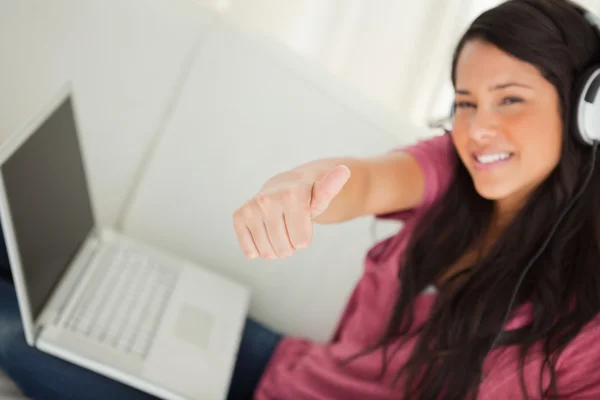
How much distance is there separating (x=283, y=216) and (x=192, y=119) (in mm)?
645

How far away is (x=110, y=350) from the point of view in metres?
0.83

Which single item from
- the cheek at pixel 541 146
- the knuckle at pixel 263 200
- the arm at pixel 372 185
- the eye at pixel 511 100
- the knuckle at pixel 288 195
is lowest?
the arm at pixel 372 185

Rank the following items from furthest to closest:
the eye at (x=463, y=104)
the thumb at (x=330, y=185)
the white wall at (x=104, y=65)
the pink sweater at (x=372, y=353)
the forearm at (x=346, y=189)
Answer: the white wall at (x=104, y=65), the pink sweater at (x=372, y=353), the eye at (x=463, y=104), the forearm at (x=346, y=189), the thumb at (x=330, y=185)

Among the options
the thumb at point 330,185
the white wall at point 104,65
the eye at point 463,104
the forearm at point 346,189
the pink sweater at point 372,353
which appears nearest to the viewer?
the thumb at point 330,185

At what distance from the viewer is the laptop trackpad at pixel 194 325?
0.93 metres

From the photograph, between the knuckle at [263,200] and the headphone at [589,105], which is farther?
the headphone at [589,105]

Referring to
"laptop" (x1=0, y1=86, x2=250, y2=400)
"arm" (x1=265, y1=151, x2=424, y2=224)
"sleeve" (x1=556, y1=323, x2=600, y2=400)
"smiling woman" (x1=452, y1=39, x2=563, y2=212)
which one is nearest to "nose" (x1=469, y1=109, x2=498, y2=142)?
"smiling woman" (x1=452, y1=39, x2=563, y2=212)

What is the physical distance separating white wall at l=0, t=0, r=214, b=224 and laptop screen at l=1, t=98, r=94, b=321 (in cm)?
16

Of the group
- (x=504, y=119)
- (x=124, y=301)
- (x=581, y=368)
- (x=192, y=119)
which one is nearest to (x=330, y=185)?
(x=504, y=119)

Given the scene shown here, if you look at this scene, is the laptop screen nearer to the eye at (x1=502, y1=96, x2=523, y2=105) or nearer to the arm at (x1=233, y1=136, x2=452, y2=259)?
the arm at (x1=233, y1=136, x2=452, y2=259)

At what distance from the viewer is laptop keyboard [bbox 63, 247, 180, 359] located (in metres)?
0.86

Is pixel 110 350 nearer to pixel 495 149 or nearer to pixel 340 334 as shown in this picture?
pixel 340 334

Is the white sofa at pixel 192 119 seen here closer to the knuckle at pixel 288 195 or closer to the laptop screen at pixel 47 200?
the laptop screen at pixel 47 200

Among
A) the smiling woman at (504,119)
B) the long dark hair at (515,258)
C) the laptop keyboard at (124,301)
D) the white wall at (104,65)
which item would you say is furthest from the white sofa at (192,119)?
the smiling woman at (504,119)
